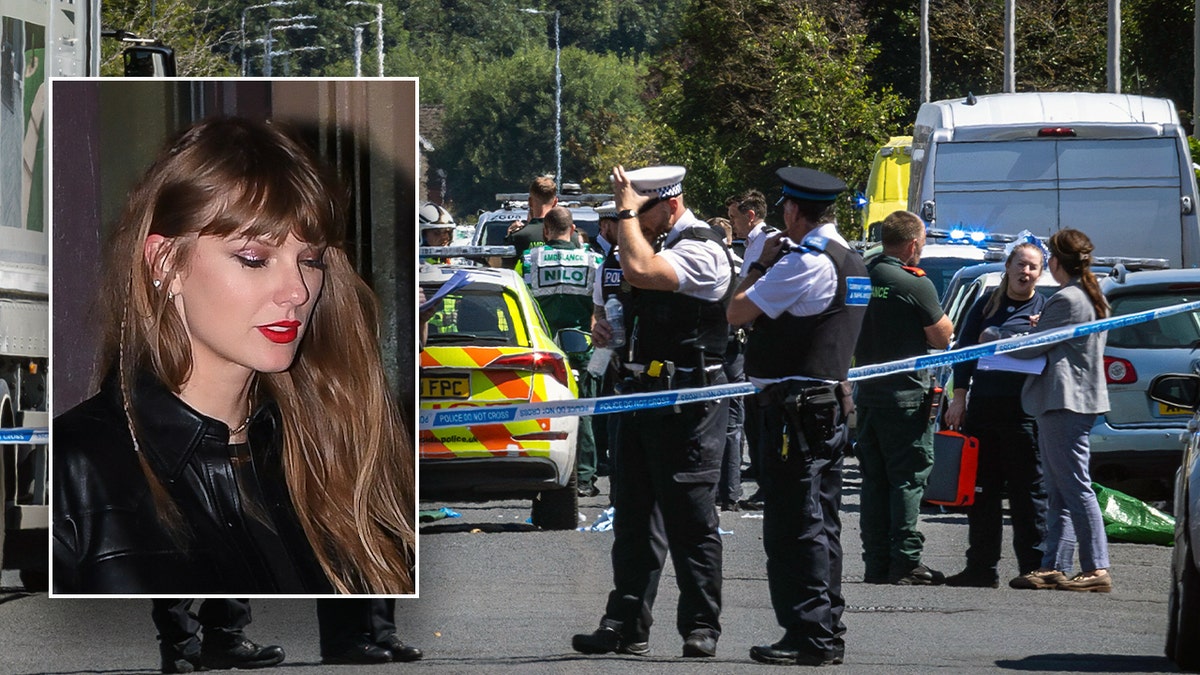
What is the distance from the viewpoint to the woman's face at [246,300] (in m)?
4.88

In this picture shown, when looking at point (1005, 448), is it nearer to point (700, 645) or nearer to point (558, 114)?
point (700, 645)

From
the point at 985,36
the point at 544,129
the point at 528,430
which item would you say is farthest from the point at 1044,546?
the point at 544,129

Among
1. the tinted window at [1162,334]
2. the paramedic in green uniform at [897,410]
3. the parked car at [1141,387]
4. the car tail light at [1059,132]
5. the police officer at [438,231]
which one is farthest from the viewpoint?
the car tail light at [1059,132]

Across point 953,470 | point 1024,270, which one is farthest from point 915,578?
point 1024,270

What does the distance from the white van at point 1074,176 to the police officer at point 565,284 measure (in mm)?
5911

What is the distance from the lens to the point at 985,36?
4947cm

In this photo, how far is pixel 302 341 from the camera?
4.98 m

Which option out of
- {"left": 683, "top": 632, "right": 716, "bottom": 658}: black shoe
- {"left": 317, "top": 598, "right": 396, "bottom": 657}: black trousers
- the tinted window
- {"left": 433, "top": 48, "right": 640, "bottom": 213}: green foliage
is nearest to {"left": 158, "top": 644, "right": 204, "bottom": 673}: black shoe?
{"left": 317, "top": 598, "right": 396, "bottom": 657}: black trousers

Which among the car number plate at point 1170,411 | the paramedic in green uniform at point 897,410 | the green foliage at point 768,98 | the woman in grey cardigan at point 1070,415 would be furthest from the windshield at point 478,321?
the green foliage at point 768,98

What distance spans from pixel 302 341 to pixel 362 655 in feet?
3.03

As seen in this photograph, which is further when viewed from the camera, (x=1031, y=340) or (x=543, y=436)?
(x=543, y=436)

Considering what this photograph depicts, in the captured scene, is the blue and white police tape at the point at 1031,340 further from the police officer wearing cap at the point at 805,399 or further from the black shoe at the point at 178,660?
the black shoe at the point at 178,660

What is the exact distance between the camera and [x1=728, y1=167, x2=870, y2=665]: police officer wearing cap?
7.71 metres

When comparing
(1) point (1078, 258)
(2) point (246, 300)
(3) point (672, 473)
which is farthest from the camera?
(1) point (1078, 258)
